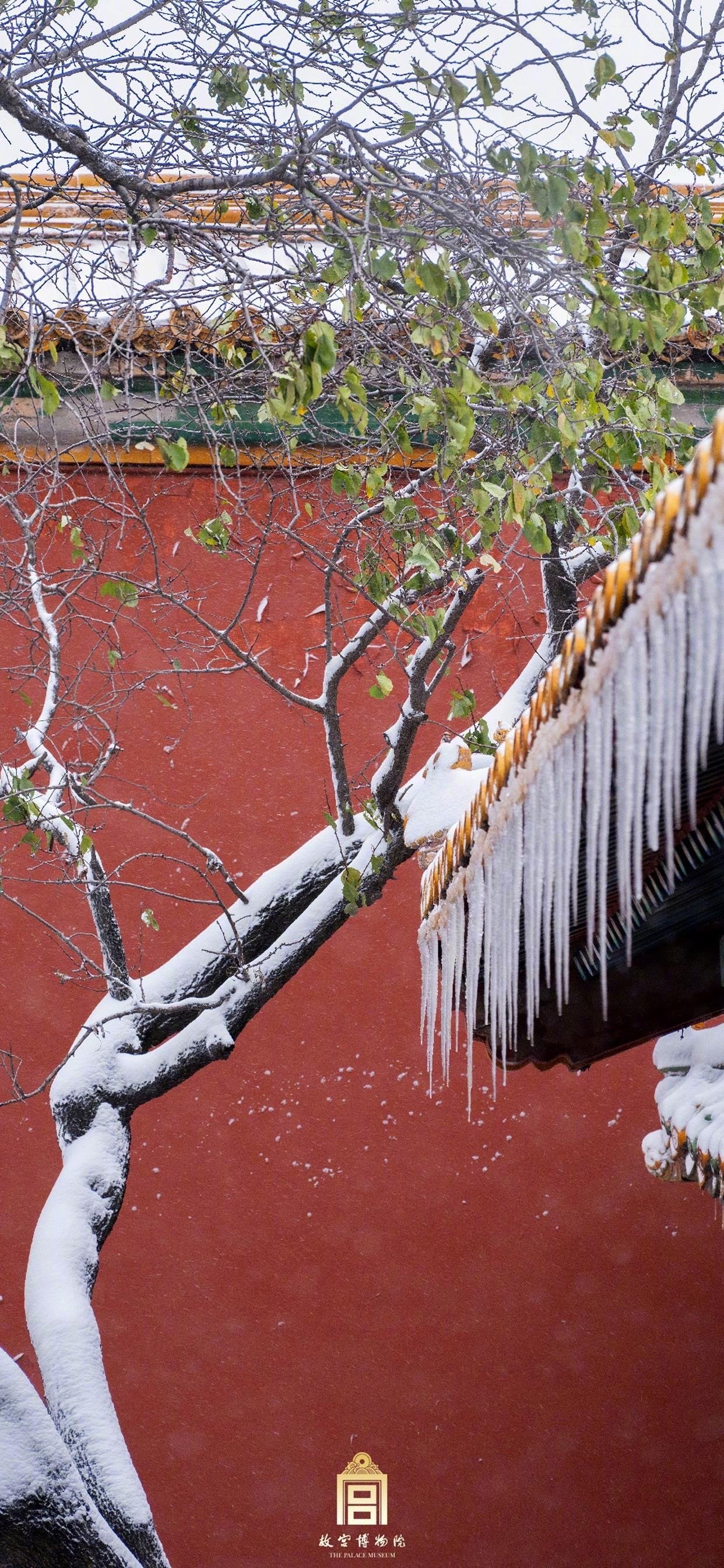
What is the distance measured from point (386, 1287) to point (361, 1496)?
68 centimetres

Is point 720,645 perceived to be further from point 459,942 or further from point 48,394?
point 48,394

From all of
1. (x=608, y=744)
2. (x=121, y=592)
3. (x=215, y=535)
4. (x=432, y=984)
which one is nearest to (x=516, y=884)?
(x=608, y=744)

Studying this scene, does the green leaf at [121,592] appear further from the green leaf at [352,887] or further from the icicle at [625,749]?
the icicle at [625,749]

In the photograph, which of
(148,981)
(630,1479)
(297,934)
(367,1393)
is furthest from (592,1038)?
(630,1479)

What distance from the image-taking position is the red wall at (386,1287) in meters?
4.15

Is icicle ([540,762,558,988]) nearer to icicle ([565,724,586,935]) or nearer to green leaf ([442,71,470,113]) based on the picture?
icicle ([565,724,586,935])

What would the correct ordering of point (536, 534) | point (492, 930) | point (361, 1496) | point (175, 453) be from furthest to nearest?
1. point (361, 1496)
2. point (536, 534)
3. point (175, 453)
4. point (492, 930)

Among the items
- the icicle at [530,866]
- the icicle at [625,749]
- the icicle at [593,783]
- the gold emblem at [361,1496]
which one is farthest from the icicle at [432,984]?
the gold emblem at [361,1496]

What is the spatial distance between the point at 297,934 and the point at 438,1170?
59.7 inches

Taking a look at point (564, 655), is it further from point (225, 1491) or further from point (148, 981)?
point (225, 1491)

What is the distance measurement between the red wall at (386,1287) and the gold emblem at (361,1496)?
4 cm

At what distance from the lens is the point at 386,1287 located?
4250mm

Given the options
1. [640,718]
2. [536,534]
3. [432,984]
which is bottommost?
[432,984]

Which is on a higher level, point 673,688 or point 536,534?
point 536,534
